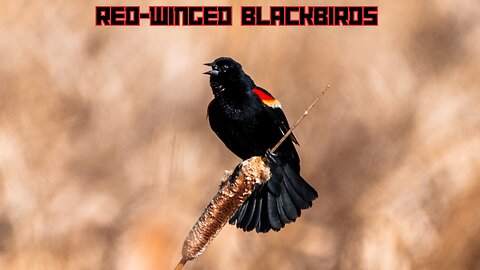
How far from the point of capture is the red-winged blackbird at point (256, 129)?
72.1 inches

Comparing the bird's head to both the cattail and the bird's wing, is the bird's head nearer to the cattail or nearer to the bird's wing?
the bird's wing

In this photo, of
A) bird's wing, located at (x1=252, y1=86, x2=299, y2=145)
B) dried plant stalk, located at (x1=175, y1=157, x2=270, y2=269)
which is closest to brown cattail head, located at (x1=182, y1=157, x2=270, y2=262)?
dried plant stalk, located at (x1=175, y1=157, x2=270, y2=269)

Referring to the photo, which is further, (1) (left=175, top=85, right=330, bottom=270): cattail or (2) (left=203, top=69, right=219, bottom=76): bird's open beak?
(2) (left=203, top=69, right=219, bottom=76): bird's open beak

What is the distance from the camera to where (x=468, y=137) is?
6.62 ft

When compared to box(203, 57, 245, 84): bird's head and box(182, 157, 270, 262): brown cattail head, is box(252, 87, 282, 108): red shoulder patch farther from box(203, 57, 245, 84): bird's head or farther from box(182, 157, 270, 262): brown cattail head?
box(182, 157, 270, 262): brown cattail head

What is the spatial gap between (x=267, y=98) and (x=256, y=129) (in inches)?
2.6

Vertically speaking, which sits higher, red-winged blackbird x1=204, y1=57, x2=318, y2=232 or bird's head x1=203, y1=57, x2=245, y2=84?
bird's head x1=203, y1=57, x2=245, y2=84

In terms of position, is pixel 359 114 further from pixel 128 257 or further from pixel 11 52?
pixel 11 52

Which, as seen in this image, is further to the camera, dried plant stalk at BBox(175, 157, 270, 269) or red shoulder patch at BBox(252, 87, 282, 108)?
red shoulder patch at BBox(252, 87, 282, 108)

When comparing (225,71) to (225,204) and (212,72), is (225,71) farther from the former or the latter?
(225,204)

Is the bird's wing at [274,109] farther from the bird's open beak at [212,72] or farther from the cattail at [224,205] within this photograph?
the cattail at [224,205]


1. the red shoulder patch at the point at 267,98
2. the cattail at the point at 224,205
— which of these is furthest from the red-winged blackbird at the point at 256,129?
the cattail at the point at 224,205

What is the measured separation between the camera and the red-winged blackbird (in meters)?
1.83

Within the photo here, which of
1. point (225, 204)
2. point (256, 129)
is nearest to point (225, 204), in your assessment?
point (225, 204)
